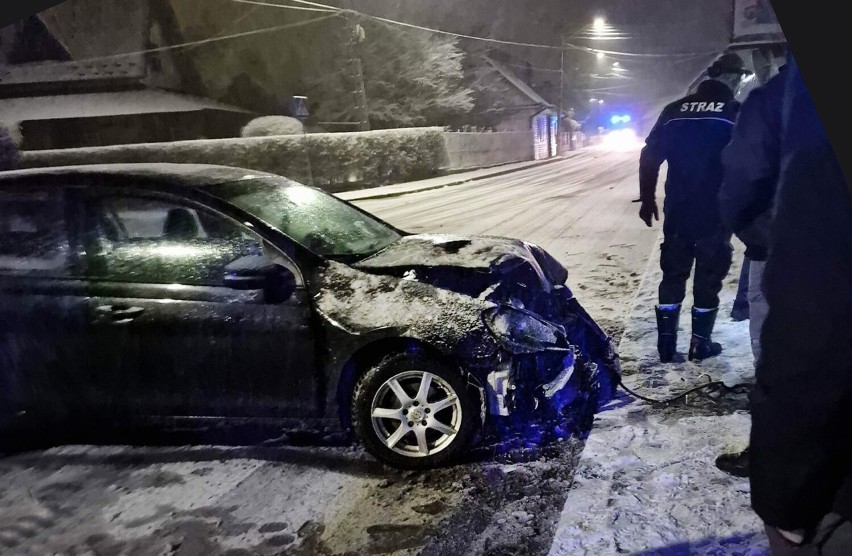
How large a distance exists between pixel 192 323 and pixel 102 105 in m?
1.29

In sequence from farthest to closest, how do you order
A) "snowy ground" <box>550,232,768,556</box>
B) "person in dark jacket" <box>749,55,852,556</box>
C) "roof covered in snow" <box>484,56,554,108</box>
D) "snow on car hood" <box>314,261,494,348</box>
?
"roof covered in snow" <box>484,56,554,108</box>
"snow on car hood" <box>314,261,494,348</box>
"snowy ground" <box>550,232,768,556</box>
"person in dark jacket" <box>749,55,852,556</box>

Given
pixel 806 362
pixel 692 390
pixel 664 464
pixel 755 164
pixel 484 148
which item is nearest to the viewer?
pixel 806 362

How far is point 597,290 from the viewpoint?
234 centimetres

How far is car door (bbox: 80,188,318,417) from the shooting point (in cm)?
217

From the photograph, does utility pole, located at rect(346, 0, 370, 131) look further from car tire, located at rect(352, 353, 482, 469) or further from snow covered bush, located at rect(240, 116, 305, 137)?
car tire, located at rect(352, 353, 482, 469)

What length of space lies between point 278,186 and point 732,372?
2.06 metres

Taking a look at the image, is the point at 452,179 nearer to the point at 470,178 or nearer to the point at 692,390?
the point at 470,178

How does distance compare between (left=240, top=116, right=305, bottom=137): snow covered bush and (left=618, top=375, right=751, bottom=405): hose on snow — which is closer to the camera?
(left=618, top=375, right=751, bottom=405): hose on snow

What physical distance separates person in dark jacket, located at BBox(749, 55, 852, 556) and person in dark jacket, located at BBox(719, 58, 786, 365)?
17.4 inches

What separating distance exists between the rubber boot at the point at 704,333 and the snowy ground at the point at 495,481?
58 mm

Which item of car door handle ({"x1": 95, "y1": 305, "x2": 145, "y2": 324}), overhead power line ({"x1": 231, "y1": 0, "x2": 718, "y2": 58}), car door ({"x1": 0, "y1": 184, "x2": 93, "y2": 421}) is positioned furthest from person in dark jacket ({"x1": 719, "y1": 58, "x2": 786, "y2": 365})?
car door ({"x1": 0, "y1": 184, "x2": 93, "y2": 421})

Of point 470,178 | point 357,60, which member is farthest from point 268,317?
point 357,60

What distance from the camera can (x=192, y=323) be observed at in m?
2.20

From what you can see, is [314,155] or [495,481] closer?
[495,481]
